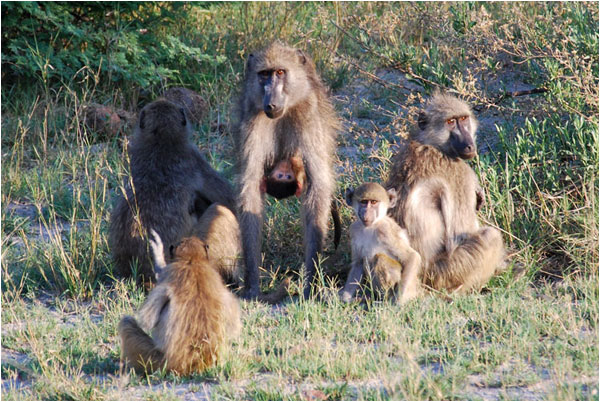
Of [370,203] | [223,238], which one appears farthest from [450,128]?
[223,238]

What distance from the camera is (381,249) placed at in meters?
5.03

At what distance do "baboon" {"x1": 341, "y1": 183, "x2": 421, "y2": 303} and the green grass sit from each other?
0.43ft

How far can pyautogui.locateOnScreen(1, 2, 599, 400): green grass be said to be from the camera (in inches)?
158

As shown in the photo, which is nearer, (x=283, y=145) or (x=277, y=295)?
(x=277, y=295)

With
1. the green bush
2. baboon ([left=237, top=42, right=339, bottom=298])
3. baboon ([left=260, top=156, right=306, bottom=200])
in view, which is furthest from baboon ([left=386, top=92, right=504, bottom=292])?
the green bush

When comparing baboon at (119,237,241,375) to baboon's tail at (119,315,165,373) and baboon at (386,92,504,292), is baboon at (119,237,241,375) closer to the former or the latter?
baboon's tail at (119,315,165,373)

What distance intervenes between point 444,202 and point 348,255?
881mm

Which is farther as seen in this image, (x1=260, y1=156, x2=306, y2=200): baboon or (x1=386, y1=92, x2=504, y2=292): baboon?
(x1=260, y1=156, x2=306, y2=200): baboon

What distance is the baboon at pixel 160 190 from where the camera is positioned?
5559 mm

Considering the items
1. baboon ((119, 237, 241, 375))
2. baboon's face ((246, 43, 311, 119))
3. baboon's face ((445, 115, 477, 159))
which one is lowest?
baboon ((119, 237, 241, 375))

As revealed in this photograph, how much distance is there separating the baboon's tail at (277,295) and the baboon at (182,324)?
114 cm

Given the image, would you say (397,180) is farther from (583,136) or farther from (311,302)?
(583,136)

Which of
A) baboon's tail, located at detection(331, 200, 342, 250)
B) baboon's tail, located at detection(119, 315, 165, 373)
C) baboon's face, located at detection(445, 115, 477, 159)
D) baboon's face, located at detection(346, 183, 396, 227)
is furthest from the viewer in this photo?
baboon's tail, located at detection(331, 200, 342, 250)

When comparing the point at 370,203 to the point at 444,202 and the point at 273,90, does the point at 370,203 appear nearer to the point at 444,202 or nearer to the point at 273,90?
the point at 444,202
